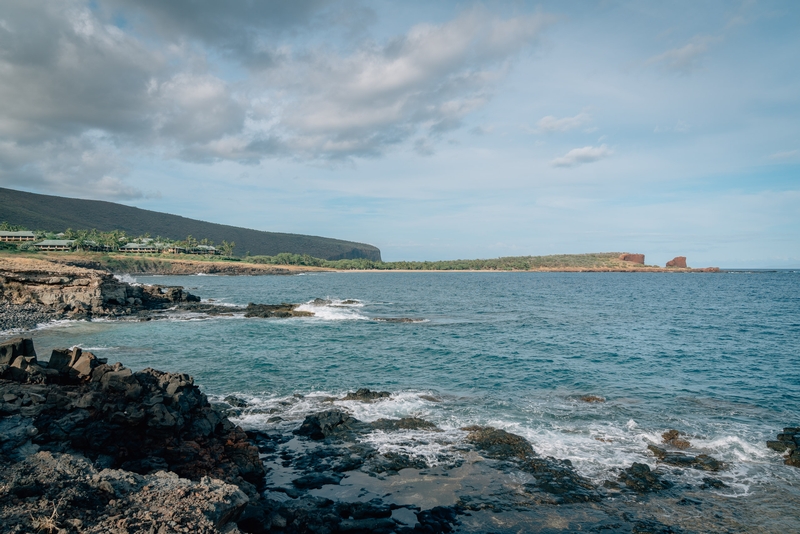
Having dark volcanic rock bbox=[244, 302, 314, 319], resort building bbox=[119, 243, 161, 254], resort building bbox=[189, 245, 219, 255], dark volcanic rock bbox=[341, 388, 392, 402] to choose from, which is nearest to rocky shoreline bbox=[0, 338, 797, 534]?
dark volcanic rock bbox=[341, 388, 392, 402]

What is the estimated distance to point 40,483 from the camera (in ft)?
24.1

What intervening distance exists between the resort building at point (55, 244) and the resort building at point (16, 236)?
5821mm

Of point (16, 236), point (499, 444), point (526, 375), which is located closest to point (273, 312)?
point (526, 375)

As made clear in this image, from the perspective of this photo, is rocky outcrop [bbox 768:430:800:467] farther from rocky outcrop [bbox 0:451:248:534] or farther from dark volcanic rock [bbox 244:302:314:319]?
dark volcanic rock [bbox 244:302:314:319]

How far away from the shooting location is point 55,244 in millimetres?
134625

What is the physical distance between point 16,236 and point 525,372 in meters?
167

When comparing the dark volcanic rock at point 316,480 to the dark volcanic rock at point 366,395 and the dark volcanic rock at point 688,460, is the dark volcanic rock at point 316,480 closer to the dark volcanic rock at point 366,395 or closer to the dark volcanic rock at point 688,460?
the dark volcanic rock at point 366,395

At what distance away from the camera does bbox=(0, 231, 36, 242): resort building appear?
132 metres

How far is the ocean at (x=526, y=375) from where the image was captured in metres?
15.8

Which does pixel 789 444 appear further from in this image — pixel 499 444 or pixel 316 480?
pixel 316 480

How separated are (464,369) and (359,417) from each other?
33.3ft

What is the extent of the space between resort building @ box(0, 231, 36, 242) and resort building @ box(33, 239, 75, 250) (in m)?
5.82

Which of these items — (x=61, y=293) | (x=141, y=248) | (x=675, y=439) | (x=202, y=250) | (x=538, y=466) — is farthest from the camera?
(x=202, y=250)

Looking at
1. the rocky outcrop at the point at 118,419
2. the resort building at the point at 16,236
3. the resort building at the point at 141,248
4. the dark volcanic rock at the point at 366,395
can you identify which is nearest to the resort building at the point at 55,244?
the resort building at the point at 16,236
